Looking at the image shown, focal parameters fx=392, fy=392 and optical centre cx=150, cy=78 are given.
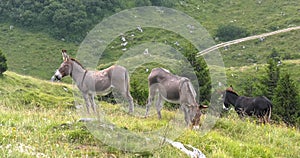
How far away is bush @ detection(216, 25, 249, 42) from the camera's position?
10483 centimetres

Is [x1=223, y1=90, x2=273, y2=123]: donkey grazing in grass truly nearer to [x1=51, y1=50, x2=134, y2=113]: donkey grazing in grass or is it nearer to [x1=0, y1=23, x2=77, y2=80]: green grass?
[x1=51, y1=50, x2=134, y2=113]: donkey grazing in grass

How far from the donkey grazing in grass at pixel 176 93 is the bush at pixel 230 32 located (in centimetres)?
9176

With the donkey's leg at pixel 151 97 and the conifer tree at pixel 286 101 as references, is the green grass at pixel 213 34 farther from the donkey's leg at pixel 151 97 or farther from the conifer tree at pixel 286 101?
the donkey's leg at pixel 151 97

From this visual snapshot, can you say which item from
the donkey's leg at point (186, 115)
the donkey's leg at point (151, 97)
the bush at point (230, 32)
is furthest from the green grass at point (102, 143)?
the bush at point (230, 32)

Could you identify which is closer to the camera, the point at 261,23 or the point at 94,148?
the point at 94,148

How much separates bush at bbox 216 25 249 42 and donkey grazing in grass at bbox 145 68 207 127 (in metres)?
91.8

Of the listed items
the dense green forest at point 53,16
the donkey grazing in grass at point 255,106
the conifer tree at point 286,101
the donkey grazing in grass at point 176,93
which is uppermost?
the dense green forest at point 53,16

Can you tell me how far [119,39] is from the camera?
332 feet

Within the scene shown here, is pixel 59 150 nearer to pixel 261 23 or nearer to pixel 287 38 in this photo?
pixel 287 38

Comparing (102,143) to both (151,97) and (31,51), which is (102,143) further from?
(31,51)

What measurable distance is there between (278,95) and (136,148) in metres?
27.1

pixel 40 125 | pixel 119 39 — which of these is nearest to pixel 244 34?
pixel 119 39

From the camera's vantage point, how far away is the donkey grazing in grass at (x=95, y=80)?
14634mm

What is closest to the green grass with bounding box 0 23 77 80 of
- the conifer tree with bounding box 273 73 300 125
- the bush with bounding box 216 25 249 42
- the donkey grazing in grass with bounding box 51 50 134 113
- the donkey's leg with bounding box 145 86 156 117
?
the bush with bounding box 216 25 249 42
